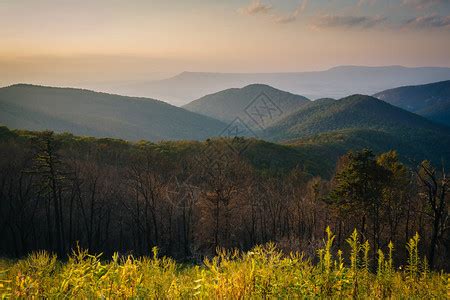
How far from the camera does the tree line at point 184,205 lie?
38.0m

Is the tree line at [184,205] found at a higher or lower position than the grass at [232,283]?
lower

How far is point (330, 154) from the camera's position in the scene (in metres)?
169

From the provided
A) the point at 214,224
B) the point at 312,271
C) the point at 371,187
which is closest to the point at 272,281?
the point at 312,271

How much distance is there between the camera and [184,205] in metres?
53.8

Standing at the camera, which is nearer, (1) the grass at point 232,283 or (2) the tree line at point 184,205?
(1) the grass at point 232,283

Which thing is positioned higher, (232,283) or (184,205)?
(232,283)

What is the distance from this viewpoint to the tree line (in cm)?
3800

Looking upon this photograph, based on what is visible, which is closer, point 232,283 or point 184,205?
point 232,283

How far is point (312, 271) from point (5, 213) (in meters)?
54.0

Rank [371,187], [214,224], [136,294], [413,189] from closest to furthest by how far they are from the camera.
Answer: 1. [136,294]
2. [371,187]
3. [214,224]
4. [413,189]

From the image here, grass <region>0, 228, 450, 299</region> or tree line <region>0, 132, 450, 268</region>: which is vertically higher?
grass <region>0, 228, 450, 299</region>

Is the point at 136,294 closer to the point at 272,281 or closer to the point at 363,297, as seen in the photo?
the point at 272,281

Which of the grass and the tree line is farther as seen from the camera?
the tree line

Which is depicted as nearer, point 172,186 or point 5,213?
point 5,213
